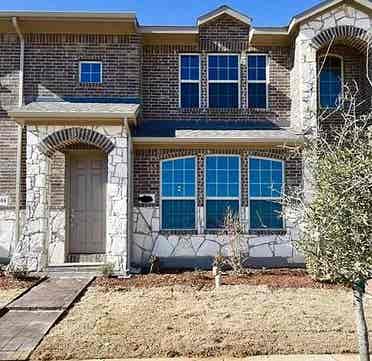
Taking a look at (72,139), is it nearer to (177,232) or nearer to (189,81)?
(177,232)

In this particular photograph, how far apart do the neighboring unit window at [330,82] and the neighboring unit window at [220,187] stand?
3258 mm

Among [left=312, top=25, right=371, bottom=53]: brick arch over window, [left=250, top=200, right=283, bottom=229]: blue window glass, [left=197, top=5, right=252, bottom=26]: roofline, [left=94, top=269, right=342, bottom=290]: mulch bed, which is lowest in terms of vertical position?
[left=94, top=269, right=342, bottom=290]: mulch bed

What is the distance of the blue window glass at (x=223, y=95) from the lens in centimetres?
1290

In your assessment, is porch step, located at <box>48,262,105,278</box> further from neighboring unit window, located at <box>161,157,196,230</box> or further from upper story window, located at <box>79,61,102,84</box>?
upper story window, located at <box>79,61,102,84</box>

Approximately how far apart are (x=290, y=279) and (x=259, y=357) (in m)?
4.98

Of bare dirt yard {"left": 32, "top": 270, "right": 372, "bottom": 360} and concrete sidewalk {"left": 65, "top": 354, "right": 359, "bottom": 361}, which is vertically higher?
bare dirt yard {"left": 32, "top": 270, "right": 372, "bottom": 360}

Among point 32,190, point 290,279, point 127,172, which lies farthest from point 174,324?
point 32,190

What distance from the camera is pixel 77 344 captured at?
5.66 meters

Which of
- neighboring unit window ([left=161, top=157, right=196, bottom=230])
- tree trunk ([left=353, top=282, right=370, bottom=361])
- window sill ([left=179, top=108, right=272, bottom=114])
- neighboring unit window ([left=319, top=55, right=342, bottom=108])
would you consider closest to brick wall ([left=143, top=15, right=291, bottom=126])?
window sill ([left=179, top=108, right=272, bottom=114])

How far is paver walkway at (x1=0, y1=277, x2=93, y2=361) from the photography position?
222 inches

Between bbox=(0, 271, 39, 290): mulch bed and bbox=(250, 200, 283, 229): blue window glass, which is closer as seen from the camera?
bbox=(0, 271, 39, 290): mulch bed

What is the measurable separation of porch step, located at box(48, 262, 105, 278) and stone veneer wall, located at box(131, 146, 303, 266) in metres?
1.22

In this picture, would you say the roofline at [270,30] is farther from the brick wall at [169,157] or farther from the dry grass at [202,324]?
the dry grass at [202,324]

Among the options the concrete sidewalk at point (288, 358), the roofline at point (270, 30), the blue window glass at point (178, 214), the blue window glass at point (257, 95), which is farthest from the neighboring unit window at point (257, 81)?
the concrete sidewalk at point (288, 358)
